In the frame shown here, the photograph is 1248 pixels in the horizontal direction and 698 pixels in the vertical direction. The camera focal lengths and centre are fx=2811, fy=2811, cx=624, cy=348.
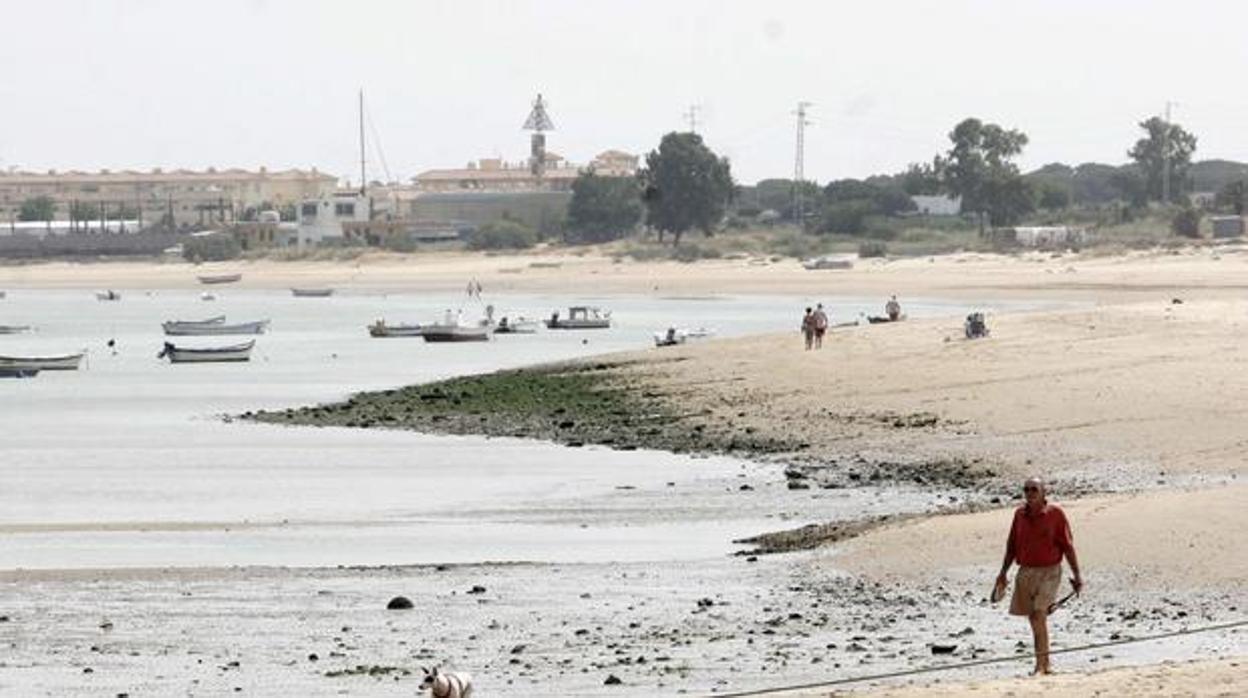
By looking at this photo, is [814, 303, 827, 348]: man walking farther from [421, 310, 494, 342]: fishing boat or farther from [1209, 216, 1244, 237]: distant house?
[1209, 216, 1244, 237]: distant house

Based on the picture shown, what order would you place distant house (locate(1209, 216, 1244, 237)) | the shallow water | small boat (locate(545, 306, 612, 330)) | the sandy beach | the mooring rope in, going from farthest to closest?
1. distant house (locate(1209, 216, 1244, 237))
2. small boat (locate(545, 306, 612, 330))
3. the shallow water
4. the sandy beach
5. the mooring rope

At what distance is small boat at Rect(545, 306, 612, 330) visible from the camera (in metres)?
88.5

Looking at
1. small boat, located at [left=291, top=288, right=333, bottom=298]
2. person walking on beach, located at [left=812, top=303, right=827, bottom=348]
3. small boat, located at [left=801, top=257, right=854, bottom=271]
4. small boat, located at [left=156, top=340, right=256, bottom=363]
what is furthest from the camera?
small boat, located at [left=291, top=288, right=333, bottom=298]

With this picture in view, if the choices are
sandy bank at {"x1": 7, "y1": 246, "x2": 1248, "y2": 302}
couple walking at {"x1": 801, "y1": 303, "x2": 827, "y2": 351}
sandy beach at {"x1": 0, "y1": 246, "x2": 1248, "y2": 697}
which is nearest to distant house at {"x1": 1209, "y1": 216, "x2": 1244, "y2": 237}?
sandy bank at {"x1": 7, "y1": 246, "x2": 1248, "y2": 302}

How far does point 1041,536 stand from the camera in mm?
18047

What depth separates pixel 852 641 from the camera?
69.1 feet

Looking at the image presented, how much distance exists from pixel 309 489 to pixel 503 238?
136185mm

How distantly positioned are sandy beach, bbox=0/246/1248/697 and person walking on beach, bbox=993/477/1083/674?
16.7 inches

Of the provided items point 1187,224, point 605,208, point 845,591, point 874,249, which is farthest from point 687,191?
point 845,591

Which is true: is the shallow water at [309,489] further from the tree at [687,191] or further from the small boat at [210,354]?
the tree at [687,191]

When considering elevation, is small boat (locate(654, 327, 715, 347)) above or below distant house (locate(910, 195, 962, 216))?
above

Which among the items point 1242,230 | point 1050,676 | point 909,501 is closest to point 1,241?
point 1242,230

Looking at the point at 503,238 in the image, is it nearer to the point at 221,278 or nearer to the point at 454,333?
the point at 221,278

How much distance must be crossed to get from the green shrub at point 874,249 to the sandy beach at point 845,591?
9930 centimetres
